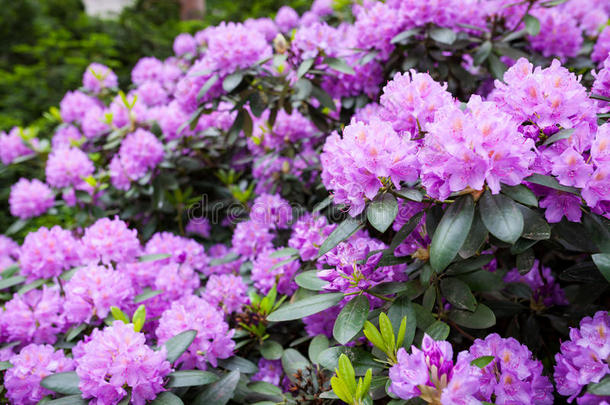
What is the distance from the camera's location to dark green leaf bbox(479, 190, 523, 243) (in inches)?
33.9

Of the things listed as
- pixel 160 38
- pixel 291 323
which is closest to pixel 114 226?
pixel 291 323

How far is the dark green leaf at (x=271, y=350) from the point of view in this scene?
148 centimetres

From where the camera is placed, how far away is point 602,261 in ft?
3.01

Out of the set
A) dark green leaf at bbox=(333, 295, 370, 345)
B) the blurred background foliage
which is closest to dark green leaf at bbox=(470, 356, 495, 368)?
dark green leaf at bbox=(333, 295, 370, 345)

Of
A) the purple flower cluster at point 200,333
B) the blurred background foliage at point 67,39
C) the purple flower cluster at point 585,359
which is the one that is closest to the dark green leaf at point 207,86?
the purple flower cluster at point 200,333

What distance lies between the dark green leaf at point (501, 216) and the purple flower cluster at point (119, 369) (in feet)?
2.86

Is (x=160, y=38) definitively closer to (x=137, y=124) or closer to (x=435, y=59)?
(x=137, y=124)

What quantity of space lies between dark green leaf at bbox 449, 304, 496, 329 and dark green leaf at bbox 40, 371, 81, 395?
3.39 ft

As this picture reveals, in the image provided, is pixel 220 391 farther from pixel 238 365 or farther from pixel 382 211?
pixel 382 211

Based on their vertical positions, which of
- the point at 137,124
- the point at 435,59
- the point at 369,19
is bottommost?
the point at 137,124

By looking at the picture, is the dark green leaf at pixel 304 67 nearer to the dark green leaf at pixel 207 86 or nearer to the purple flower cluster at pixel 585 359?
the dark green leaf at pixel 207 86

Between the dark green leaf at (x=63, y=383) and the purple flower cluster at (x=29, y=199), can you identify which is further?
the purple flower cluster at (x=29, y=199)

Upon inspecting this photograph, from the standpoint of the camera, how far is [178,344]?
1.23 m

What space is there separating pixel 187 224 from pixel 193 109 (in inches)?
25.4
